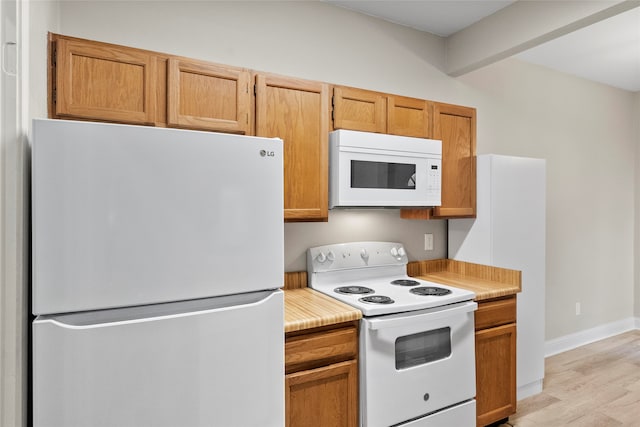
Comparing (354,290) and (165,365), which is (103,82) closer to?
(165,365)

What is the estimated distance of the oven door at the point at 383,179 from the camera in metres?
2.08

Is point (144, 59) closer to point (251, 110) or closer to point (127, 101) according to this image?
point (127, 101)

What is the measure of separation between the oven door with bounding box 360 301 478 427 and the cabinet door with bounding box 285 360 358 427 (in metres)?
0.06

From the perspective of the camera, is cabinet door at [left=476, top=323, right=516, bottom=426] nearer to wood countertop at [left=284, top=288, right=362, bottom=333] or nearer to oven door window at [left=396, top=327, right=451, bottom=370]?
oven door window at [left=396, top=327, right=451, bottom=370]

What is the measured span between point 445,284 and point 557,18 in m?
1.70

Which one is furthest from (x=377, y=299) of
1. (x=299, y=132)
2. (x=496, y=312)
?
(x=299, y=132)

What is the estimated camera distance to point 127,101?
1.57m

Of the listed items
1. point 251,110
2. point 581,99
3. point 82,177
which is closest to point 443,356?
point 251,110

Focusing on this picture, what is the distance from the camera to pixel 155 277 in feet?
3.97

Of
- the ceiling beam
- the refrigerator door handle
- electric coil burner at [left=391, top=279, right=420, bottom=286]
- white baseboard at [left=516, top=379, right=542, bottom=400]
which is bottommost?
white baseboard at [left=516, top=379, right=542, bottom=400]

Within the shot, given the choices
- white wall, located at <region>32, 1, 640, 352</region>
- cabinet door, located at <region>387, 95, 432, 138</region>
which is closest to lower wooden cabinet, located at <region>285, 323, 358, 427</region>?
white wall, located at <region>32, 1, 640, 352</region>

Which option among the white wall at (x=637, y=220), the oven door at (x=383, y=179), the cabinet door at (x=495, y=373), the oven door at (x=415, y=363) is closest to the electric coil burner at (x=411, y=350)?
the oven door at (x=415, y=363)

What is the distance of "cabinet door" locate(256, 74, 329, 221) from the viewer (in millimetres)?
1891

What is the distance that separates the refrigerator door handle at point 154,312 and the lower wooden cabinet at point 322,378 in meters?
0.36
